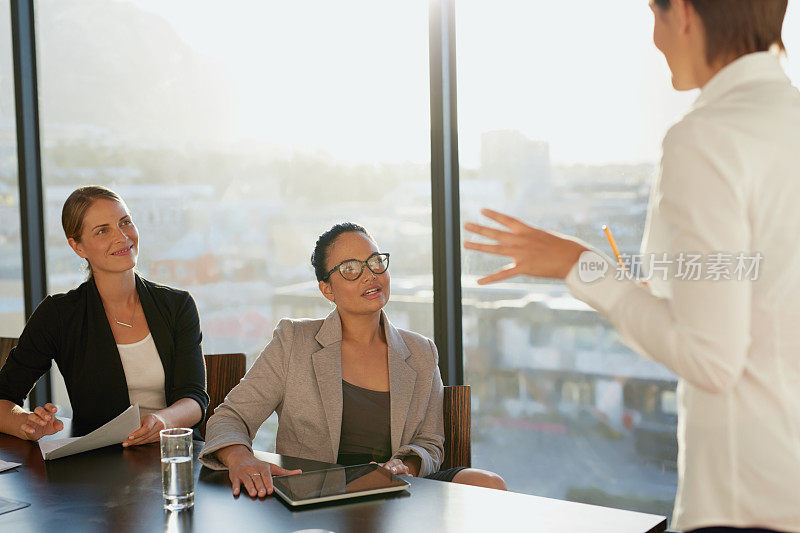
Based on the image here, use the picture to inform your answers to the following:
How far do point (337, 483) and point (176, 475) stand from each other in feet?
1.12

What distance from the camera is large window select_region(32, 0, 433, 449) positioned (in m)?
3.55

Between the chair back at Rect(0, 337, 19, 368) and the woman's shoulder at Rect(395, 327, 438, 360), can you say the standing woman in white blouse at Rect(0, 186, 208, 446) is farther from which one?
the woman's shoulder at Rect(395, 327, 438, 360)

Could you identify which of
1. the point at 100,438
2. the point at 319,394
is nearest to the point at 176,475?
the point at 100,438

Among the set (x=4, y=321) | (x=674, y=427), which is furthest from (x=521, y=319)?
(x=4, y=321)

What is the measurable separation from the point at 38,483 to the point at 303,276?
6.63ft

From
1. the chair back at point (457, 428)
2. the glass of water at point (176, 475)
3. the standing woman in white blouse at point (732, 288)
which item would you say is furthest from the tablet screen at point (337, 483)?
the standing woman in white blouse at point (732, 288)

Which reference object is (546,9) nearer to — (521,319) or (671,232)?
(521,319)

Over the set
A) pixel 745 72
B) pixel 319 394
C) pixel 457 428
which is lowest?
pixel 457 428

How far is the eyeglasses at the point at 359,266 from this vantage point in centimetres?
254

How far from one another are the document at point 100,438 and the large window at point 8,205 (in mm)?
2715

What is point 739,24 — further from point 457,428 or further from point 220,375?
point 220,375

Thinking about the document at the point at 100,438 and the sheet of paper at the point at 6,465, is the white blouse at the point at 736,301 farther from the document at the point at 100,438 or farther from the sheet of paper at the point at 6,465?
the sheet of paper at the point at 6,465

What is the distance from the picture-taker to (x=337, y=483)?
175 cm

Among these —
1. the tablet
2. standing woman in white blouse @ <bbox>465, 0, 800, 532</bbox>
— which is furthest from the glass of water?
standing woman in white blouse @ <bbox>465, 0, 800, 532</bbox>
